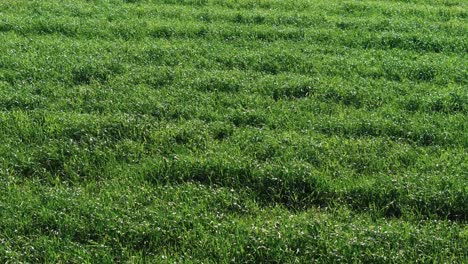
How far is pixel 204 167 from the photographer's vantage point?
6121 millimetres

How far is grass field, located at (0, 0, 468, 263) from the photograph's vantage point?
5.21m

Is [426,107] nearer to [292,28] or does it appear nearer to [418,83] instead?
[418,83]

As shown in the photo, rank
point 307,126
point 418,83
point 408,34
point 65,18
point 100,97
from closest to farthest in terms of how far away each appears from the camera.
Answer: point 307,126
point 100,97
point 418,83
point 408,34
point 65,18

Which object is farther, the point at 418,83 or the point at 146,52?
the point at 146,52

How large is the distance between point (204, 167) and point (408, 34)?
16.3 ft

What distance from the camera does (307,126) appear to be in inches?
272

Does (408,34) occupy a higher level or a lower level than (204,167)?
higher

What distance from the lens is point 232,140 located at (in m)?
6.63

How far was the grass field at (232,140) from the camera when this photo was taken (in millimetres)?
5207

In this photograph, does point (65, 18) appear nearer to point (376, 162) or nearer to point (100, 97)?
point (100, 97)

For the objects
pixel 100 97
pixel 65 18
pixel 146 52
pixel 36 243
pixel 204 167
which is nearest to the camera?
pixel 36 243

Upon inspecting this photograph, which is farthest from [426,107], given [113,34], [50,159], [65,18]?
[65,18]

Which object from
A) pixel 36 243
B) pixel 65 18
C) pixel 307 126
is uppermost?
pixel 65 18

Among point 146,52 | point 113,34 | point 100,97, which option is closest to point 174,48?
point 146,52
